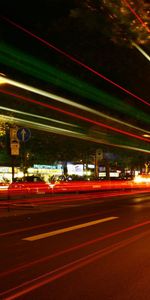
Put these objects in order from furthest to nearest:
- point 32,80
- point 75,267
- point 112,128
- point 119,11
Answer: point 112,128, point 32,80, point 119,11, point 75,267

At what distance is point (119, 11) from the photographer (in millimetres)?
10500

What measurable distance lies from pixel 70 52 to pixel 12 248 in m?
9.53

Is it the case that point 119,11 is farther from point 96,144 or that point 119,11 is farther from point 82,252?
point 96,144

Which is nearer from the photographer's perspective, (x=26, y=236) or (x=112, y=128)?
(x=26, y=236)

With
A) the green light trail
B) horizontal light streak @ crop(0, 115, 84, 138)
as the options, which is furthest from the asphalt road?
horizontal light streak @ crop(0, 115, 84, 138)

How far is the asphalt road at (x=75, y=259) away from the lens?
747 cm

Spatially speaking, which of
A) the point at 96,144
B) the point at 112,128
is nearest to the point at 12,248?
the point at 112,128

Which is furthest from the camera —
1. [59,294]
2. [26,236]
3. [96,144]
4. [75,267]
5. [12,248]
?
[96,144]

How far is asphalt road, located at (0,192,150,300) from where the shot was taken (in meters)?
7.47

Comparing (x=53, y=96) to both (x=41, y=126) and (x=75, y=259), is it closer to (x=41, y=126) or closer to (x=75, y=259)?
(x=41, y=126)

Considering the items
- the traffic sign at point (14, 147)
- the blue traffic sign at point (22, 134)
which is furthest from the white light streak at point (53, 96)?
the traffic sign at point (14, 147)

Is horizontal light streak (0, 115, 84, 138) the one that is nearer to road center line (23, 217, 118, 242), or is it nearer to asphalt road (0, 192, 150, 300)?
asphalt road (0, 192, 150, 300)

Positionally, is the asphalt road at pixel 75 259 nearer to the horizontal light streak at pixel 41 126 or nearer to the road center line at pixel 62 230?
the road center line at pixel 62 230

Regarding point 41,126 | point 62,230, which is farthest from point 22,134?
point 62,230
